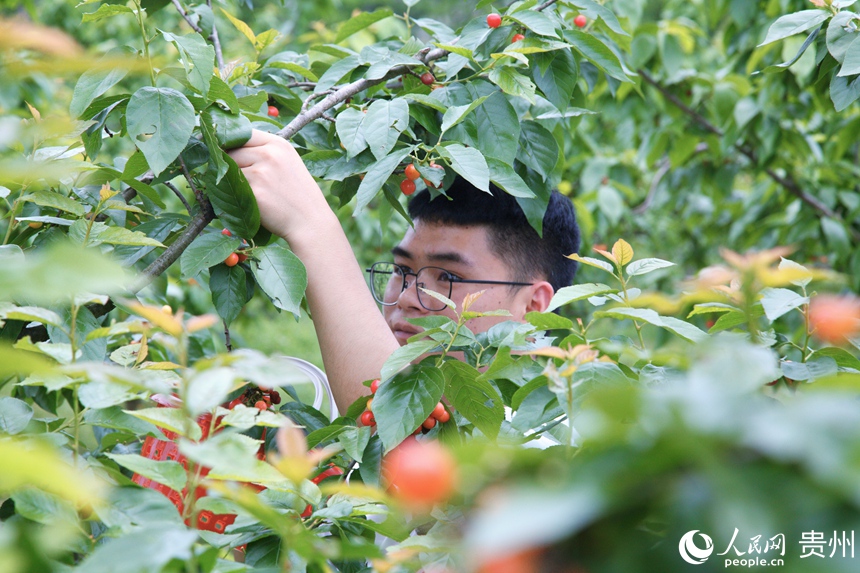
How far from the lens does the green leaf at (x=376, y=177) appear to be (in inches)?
41.8

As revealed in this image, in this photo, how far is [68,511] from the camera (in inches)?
22.8

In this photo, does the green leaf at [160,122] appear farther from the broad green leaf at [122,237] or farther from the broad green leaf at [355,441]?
the broad green leaf at [355,441]

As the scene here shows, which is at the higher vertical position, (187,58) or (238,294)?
(187,58)

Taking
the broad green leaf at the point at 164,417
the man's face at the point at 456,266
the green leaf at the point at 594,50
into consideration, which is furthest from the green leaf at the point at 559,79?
the broad green leaf at the point at 164,417

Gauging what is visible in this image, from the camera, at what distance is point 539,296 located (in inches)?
75.0

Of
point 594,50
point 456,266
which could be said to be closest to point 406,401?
point 594,50

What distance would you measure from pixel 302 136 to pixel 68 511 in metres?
0.89

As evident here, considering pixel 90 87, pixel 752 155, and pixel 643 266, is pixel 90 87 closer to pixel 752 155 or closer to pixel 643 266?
pixel 643 266

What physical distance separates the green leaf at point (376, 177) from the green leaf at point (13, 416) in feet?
1.57

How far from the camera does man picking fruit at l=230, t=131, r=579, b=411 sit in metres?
1.17

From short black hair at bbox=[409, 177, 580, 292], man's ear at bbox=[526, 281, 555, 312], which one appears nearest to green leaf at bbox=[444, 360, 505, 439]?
short black hair at bbox=[409, 177, 580, 292]

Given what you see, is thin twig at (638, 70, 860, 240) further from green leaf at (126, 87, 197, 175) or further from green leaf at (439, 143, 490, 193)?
green leaf at (126, 87, 197, 175)

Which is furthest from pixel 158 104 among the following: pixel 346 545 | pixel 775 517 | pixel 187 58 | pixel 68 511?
pixel 775 517

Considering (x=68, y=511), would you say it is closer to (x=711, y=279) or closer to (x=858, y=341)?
(x=711, y=279)
